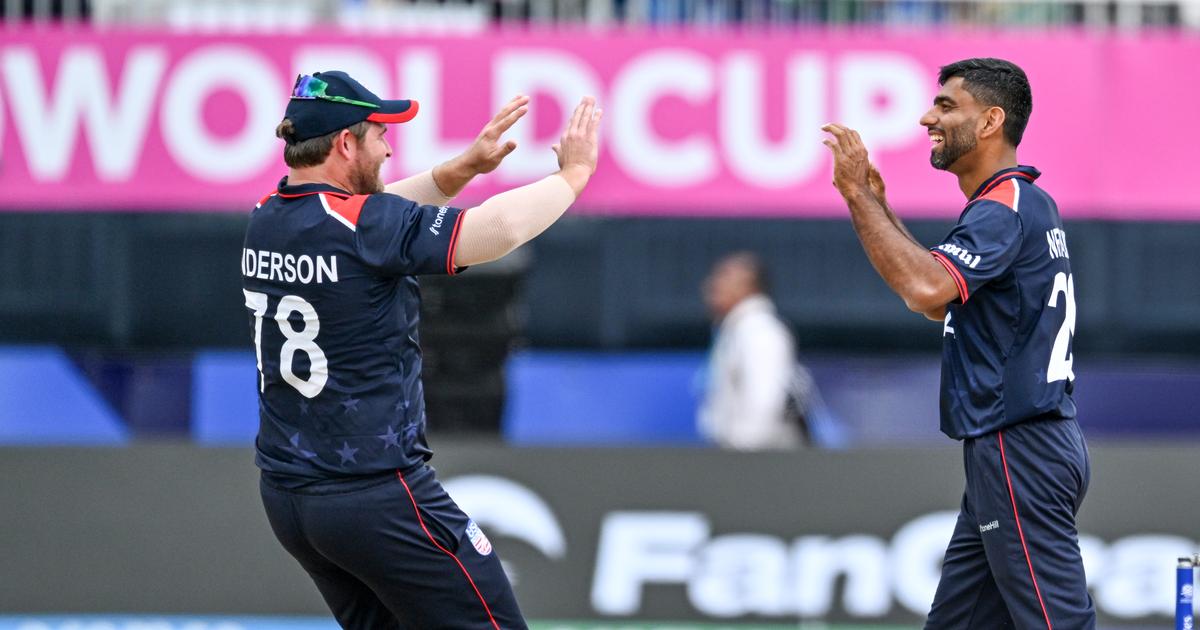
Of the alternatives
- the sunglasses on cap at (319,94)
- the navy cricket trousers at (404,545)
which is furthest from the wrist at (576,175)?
the navy cricket trousers at (404,545)

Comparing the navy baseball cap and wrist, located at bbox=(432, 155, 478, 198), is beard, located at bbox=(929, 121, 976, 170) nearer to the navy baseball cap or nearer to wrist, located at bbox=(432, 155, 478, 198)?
wrist, located at bbox=(432, 155, 478, 198)

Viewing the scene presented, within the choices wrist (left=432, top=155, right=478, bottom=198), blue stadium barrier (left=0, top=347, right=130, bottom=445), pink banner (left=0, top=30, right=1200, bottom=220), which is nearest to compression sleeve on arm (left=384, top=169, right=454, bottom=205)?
wrist (left=432, top=155, right=478, bottom=198)

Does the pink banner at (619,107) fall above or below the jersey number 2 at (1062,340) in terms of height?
above

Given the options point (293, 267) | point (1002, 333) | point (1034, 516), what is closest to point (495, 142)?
point (293, 267)

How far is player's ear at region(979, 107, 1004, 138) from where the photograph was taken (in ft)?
15.1

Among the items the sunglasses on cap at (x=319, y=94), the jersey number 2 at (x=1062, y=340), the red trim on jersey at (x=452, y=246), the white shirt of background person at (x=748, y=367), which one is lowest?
the white shirt of background person at (x=748, y=367)

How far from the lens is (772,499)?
7.55m

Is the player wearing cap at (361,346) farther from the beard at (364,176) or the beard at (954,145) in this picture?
A: the beard at (954,145)

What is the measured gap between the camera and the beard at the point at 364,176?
14.6 feet

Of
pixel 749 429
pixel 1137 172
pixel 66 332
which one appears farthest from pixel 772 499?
pixel 66 332

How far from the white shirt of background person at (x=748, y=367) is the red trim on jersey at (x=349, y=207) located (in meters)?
4.63

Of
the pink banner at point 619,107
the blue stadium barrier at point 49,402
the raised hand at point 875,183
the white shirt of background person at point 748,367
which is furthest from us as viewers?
the blue stadium barrier at point 49,402

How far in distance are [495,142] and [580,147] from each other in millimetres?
376

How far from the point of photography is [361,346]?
4.36 m
